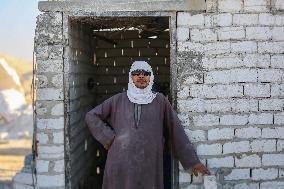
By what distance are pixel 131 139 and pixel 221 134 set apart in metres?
1.09

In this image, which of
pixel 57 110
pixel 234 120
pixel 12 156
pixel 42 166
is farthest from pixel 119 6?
pixel 12 156

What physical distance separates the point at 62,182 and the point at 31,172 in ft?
1.50

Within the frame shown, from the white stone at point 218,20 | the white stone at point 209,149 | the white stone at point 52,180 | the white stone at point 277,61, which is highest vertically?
the white stone at point 218,20

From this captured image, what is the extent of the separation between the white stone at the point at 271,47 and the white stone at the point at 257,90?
39 cm

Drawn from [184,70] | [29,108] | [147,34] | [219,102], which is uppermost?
[147,34]

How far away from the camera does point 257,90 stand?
5.17m

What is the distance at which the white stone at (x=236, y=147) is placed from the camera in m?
5.16

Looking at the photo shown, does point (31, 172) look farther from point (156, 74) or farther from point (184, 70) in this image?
point (156, 74)

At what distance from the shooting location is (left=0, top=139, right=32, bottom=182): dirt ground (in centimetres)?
1385

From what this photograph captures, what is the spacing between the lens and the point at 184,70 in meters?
5.10

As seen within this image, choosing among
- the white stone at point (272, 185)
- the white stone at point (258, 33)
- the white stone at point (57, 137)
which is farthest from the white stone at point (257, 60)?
the white stone at point (57, 137)

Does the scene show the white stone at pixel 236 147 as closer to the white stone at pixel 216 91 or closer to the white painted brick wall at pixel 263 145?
the white painted brick wall at pixel 263 145

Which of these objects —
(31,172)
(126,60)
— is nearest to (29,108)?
(126,60)

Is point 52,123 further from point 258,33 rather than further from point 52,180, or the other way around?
point 258,33
